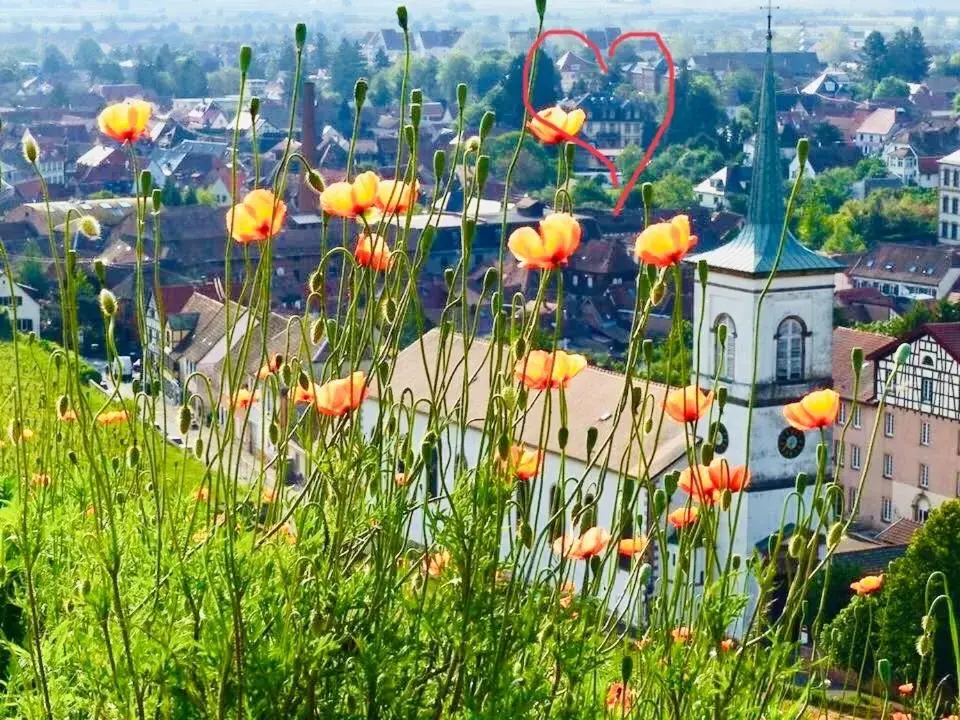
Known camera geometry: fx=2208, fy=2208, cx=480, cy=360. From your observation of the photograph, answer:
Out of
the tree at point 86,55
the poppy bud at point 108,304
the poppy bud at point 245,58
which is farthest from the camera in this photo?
the tree at point 86,55

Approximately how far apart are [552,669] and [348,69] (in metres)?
79.3

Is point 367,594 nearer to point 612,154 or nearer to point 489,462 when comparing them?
point 489,462

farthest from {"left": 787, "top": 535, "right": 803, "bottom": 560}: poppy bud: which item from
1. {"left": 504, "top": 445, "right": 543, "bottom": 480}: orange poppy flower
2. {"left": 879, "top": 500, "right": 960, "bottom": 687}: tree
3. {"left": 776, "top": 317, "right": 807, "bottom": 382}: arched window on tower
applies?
{"left": 776, "top": 317, "right": 807, "bottom": 382}: arched window on tower

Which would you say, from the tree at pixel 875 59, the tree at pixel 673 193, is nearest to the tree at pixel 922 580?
the tree at pixel 673 193

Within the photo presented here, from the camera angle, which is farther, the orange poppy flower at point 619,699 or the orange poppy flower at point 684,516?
the orange poppy flower at point 684,516

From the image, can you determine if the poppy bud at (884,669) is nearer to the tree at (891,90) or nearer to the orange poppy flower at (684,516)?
the orange poppy flower at (684,516)

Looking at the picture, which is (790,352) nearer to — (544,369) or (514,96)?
(544,369)

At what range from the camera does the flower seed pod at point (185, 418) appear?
2.35 m

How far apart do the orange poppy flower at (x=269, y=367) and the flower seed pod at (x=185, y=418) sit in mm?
86

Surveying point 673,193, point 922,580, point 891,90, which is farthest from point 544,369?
point 891,90

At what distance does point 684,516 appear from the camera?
7.99ft

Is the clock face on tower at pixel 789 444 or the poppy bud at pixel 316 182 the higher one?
the poppy bud at pixel 316 182

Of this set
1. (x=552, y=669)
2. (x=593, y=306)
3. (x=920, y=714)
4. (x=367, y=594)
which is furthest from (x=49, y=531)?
(x=593, y=306)

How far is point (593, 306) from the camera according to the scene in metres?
33.8
